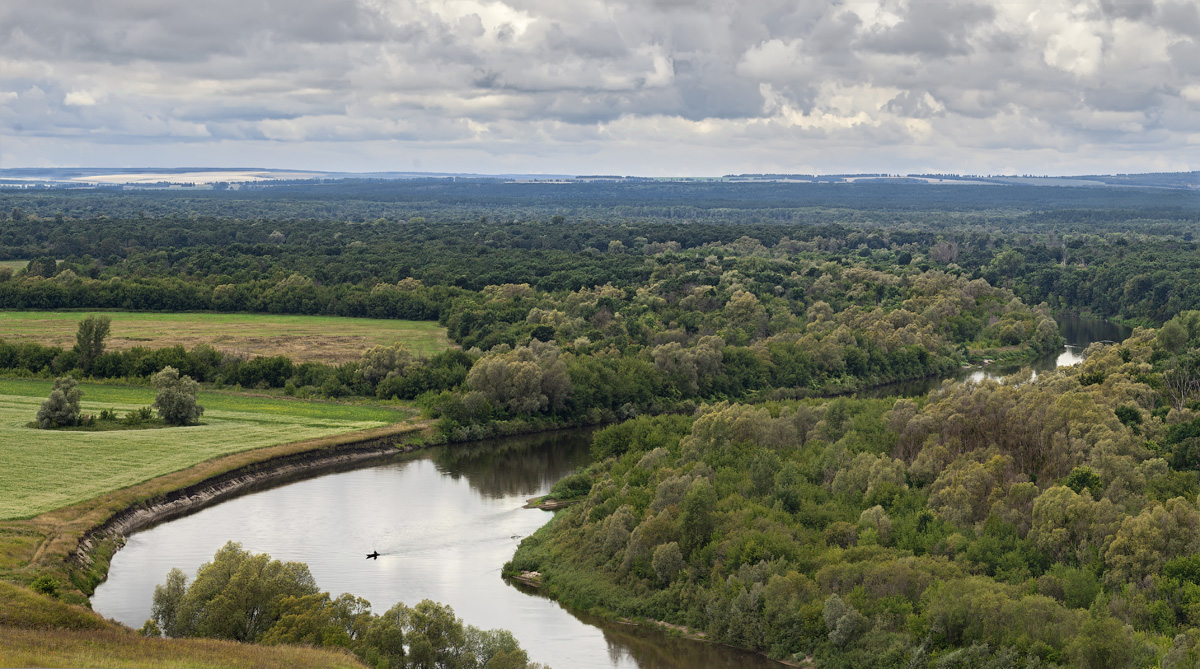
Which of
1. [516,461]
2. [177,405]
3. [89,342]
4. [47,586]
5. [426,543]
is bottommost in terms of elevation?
[516,461]

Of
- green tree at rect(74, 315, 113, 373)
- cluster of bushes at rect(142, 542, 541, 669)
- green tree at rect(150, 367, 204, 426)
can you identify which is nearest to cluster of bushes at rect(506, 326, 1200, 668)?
cluster of bushes at rect(142, 542, 541, 669)

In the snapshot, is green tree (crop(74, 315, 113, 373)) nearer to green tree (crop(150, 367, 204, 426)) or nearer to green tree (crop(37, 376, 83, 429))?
green tree (crop(150, 367, 204, 426))

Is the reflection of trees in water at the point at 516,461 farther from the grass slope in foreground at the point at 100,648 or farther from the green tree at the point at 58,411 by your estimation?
the grass slope in foreground at the point at 100,648

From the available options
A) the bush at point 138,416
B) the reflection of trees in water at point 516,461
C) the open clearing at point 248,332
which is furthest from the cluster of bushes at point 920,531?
the open clearing at point 248,332

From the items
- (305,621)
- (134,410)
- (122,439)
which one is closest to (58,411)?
(122,439)

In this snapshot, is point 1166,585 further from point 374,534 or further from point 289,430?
point 289,430

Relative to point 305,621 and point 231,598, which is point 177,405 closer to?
point 231,598

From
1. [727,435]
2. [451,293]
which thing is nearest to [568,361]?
[727,435]
